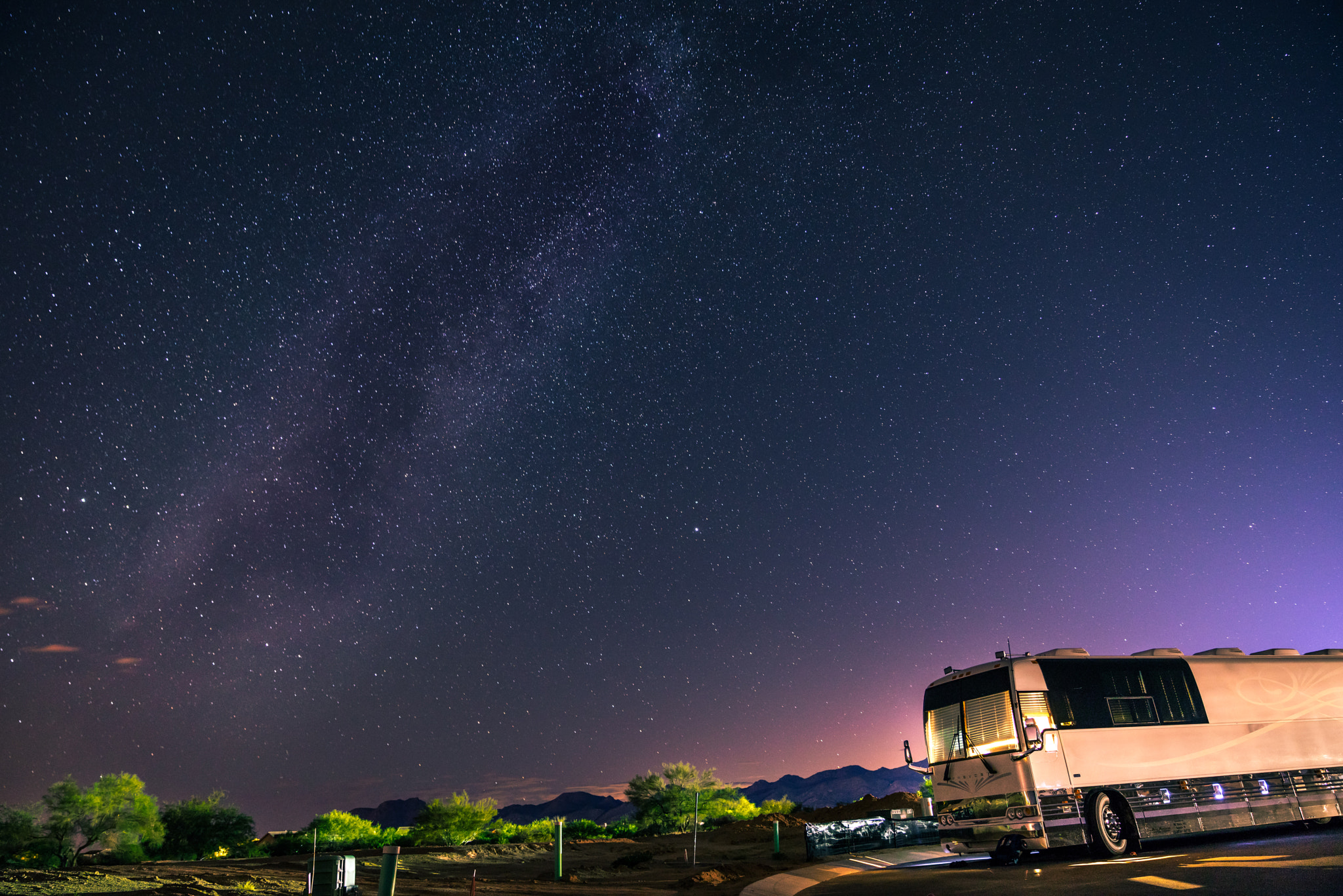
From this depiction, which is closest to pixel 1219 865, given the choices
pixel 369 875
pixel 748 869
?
pixel 748 869

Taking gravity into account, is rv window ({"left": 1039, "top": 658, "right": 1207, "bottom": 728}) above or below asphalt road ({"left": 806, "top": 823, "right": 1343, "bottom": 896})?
above

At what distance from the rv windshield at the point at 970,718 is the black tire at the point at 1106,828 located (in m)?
2.04

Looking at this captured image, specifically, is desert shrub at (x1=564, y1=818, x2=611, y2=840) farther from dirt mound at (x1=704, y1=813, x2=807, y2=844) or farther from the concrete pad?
the concrete pad

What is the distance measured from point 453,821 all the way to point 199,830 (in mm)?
13297

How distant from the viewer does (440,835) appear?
45.4 metres

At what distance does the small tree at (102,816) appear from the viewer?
35.2 meters

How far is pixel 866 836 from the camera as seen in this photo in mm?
21906

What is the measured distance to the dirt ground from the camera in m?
15.8

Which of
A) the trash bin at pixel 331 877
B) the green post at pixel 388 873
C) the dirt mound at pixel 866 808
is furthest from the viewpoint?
the dirt mound at pixel 866 808

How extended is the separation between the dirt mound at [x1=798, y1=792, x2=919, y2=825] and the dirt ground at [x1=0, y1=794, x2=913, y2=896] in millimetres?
6072

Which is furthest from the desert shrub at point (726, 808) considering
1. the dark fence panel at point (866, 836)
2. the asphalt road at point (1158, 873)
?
the asphalt road at point (1158, 873)

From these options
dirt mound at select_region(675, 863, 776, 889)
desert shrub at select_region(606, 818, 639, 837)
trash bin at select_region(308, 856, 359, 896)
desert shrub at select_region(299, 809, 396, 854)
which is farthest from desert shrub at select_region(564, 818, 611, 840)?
trash bin at select_region(308, 856, 359, 896)

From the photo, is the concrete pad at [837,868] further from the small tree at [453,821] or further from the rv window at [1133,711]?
the small tree at [453,821]

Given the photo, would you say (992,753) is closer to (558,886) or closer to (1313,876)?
(1313,876)
